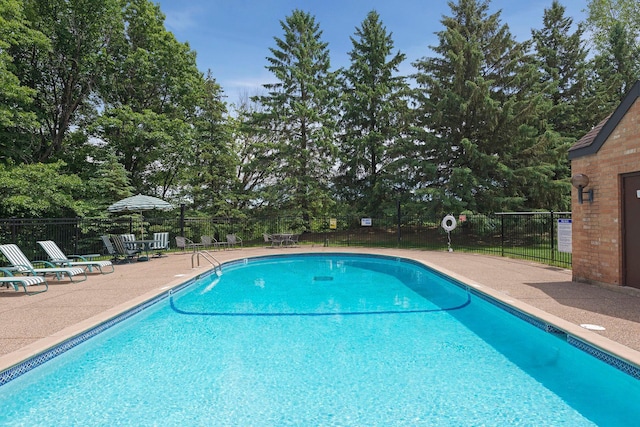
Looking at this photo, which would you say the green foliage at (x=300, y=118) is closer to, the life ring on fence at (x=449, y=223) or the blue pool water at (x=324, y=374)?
the life ring on fence at (x=449, y=223)

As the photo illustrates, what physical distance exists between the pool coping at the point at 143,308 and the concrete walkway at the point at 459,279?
1 centimetres

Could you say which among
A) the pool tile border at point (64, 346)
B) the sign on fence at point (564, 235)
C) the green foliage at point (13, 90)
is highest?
the green foliage at point (13, 90)

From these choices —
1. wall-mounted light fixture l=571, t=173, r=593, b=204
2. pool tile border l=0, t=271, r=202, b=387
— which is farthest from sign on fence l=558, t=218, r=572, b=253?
pool tile border l=0, t=271, r=202, b=387

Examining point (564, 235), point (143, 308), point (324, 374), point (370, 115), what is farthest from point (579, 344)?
point (370, 115)

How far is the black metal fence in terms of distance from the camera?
15.2 meters

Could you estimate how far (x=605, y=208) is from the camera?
650cm

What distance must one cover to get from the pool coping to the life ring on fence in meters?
7.67

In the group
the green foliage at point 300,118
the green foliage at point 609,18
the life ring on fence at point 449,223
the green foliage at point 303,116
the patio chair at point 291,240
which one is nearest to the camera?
the life ring on fence at point 449,223

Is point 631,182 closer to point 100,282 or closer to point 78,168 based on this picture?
point 100,282

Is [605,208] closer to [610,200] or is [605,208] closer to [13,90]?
[610,200]

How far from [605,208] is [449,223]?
8488 mm

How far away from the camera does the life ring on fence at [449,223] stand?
568 inches

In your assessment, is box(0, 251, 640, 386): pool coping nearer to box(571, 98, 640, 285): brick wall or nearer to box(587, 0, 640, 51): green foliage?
box(571, 98, 640, 285): brick wall

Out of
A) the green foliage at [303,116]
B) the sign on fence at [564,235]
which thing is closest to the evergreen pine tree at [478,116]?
the green foliage at [303,116]
